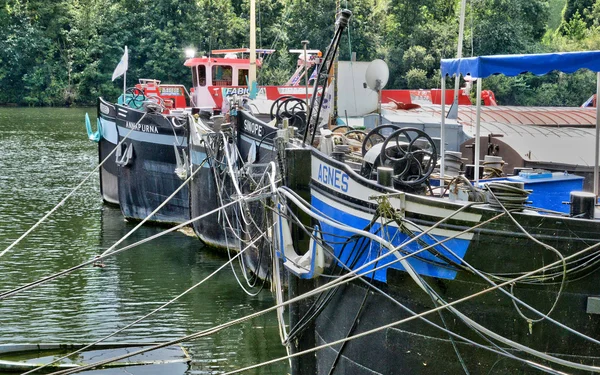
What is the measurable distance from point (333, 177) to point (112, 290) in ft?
25.1

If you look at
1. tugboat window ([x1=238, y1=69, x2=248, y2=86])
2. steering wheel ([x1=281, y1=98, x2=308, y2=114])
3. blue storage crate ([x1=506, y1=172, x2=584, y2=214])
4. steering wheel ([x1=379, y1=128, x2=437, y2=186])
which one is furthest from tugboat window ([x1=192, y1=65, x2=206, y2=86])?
blue storage crate ([x1=506, y1=172, x2=584, y2=214])

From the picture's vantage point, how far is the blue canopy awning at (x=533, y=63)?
794 centimetres

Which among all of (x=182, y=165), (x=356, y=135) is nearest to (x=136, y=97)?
(x=182, y=165)

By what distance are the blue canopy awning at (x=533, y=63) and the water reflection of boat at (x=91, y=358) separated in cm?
550

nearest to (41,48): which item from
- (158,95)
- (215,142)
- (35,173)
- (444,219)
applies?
(35,173)

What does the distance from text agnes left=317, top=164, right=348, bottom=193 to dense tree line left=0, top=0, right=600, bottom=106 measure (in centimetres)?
3467

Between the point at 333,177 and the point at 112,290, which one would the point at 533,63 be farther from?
the point at 112,290

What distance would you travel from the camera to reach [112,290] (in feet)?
50.8

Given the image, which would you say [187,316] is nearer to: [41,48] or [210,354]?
[210,354]

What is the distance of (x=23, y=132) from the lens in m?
45.3

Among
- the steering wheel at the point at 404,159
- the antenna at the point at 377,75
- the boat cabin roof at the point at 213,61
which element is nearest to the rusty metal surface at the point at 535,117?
the antenna at the point at 377,75

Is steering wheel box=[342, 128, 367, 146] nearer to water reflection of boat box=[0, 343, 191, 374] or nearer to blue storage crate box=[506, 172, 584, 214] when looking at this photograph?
water reflection of boat box=[0, 343, 191, 374]

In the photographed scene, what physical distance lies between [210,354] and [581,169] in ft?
18.3

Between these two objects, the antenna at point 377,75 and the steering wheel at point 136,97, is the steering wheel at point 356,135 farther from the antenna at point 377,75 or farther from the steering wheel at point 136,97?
the steering wheel at point 136,97
